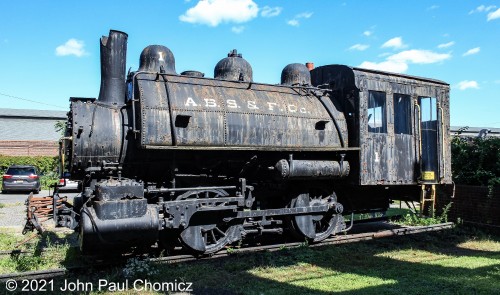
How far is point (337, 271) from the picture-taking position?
6.85 metres

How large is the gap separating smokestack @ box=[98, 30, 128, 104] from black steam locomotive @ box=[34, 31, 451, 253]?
0.02 m

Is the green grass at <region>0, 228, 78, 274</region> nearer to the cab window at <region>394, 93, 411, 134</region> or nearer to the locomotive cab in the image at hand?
the locomotive cab

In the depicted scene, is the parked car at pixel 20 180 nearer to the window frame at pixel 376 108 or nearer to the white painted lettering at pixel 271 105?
the white painted lettering at pixel 271 105

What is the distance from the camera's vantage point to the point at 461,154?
11.7 m

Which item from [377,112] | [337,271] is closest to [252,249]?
[337,271]

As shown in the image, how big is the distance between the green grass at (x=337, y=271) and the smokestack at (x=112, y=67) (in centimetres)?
297

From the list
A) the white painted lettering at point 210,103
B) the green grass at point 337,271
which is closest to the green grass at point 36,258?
the green grass at point 337,271

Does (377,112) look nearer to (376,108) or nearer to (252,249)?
(376,108)

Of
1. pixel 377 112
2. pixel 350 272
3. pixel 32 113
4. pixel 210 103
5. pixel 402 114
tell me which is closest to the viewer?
pixel 350 272

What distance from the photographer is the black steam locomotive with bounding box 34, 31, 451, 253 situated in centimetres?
691

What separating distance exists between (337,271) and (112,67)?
17.9ft

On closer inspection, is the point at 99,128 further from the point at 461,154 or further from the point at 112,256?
the point at 461,154

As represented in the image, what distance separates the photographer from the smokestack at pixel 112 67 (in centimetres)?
762

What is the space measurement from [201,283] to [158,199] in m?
1.77
